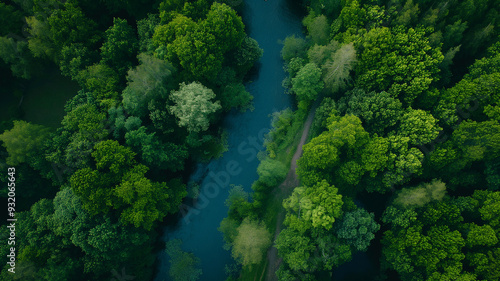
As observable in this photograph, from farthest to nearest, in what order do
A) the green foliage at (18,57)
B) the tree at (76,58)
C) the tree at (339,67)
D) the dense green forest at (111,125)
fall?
the green foliage at (18,57) < the tree at (76,58) < the tree at (339,67) < the dense green forest at (111,125)

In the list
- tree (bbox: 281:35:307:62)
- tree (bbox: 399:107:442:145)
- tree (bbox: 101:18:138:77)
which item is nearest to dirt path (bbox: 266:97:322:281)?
tree (bbox: 281:35:307:62)

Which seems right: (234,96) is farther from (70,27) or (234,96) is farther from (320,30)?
(70,27)

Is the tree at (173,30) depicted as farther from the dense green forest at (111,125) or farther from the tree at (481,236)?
the tree at (481,236)

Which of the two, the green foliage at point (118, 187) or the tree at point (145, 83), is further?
the tree at point (145, 83)

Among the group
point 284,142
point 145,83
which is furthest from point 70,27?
point 284,142

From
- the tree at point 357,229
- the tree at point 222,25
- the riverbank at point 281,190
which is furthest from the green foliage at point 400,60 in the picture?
the tree at point 222,25

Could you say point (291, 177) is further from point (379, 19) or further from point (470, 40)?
point (470, 40)
